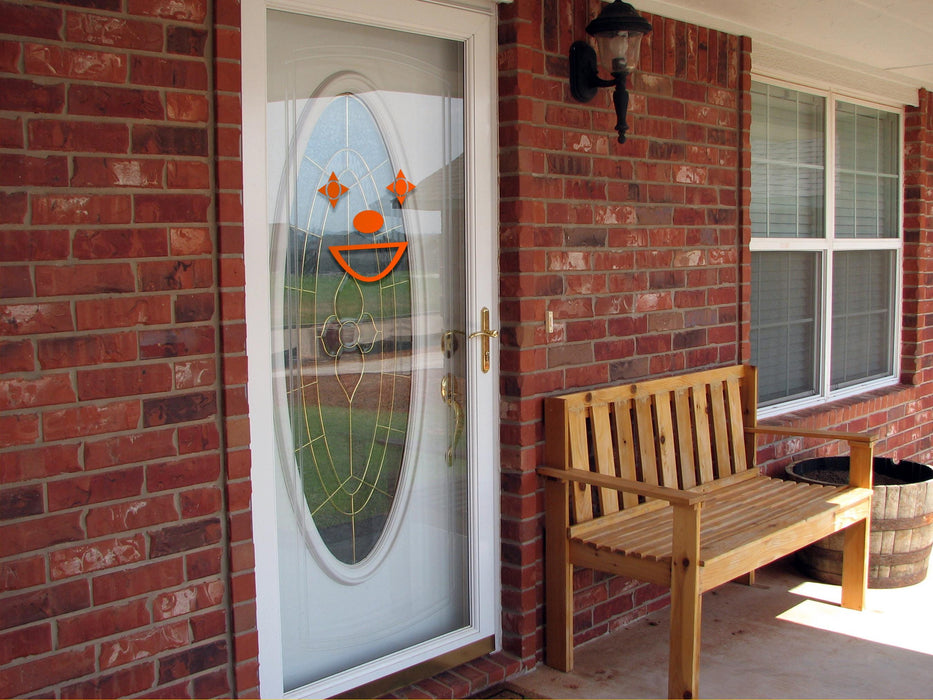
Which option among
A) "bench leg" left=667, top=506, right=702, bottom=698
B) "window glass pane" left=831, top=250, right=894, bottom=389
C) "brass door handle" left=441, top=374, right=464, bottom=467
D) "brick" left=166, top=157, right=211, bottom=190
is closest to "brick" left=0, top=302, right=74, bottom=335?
"brick" left=166, top=157, right=211, bottom=190

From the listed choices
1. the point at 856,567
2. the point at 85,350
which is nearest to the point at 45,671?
the point at 85,350

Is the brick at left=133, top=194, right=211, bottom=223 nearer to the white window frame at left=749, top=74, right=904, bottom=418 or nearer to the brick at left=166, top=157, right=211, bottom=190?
the brick at left=166, top=157, right=211, bottom=190

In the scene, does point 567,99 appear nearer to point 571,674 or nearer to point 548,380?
point 548,380

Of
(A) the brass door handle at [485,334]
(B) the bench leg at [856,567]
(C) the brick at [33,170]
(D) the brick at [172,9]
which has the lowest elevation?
(B) the bench leg at [856,567]

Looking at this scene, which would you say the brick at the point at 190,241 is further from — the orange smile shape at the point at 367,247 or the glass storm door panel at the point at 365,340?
the orange smile shape at the point at 367,247

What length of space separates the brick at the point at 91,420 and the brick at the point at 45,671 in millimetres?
533

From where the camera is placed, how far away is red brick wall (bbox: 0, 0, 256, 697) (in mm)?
2168

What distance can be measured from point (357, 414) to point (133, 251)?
95 cm

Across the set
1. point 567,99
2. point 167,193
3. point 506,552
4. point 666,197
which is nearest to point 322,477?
point 506,552

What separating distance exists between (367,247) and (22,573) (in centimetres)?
138

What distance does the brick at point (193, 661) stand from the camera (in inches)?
95.3

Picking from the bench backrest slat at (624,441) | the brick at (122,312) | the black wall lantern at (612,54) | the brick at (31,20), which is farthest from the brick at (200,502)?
the black wall lantern at (612,54)

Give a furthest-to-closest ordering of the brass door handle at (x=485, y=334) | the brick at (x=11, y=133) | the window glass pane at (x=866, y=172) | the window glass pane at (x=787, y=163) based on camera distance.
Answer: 1. the window glass pane at (x=866, y=172)
2. the window glass pane at (x=787, y=163)
3. the brass door handle at (x=485, y=334)
4. the brick at (x=11, y=133)

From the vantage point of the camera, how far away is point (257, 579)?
2666 mm
